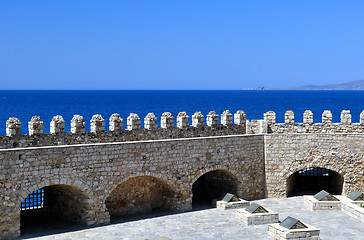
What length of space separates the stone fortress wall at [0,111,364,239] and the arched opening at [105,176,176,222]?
4cm

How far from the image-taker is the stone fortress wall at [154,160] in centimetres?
1662

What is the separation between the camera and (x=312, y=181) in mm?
24625

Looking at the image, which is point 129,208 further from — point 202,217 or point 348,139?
point 348,139

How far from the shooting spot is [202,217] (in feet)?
62.6

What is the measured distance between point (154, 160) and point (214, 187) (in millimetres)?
4601

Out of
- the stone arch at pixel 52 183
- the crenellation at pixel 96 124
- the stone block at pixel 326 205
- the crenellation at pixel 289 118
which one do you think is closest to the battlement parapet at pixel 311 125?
the crenellation at pixel 289 118

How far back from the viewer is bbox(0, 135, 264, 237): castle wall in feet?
52.9

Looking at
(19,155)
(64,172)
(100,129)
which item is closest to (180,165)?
(100,129)

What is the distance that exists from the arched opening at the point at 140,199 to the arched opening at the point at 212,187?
138 cm

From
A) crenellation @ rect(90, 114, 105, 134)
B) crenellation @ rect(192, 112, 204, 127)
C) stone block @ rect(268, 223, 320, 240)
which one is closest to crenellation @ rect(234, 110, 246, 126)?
crenellation @ rect(192, 112, 204, 127)

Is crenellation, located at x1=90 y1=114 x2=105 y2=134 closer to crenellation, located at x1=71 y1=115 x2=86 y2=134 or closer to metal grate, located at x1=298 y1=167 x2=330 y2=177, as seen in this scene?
crenellation, located at x1=71 y1=115 x2=86 y2=134

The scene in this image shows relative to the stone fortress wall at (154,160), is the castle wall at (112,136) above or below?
above

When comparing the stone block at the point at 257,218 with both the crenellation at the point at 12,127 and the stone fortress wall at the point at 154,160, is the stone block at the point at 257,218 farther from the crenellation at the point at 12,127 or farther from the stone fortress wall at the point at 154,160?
the crenellation at the point at 12,127

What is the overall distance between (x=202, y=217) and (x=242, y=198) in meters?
3.30
